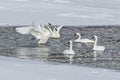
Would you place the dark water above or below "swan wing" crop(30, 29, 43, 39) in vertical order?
below

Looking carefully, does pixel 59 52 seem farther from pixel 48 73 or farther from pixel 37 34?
pixel 48 73

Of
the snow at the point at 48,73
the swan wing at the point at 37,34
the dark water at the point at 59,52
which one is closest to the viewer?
the snow at the point at 48,73

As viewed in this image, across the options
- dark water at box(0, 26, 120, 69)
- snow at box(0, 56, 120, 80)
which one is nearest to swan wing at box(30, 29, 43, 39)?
dark water at box(0, 26, 120, 69)

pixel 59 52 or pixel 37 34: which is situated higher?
pixel 37 34

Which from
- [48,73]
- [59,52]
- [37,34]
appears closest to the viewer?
[48,73]

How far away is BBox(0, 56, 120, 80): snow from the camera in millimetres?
1727

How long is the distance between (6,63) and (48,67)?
7.2 inches

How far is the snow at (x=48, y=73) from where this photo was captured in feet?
5.66

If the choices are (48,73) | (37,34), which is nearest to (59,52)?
(37,34)

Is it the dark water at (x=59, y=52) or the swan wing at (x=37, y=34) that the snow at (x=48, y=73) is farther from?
the swan wing at (x=37, y=34)

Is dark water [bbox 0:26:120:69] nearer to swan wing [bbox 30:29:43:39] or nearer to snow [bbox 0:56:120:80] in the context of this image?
swan wing [bbox 30:29:43:39]

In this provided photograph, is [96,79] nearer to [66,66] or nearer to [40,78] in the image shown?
[40,78]

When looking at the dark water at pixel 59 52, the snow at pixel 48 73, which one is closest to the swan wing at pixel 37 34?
the dark water at pixel 59 52

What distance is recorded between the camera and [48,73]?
1.83 meters
